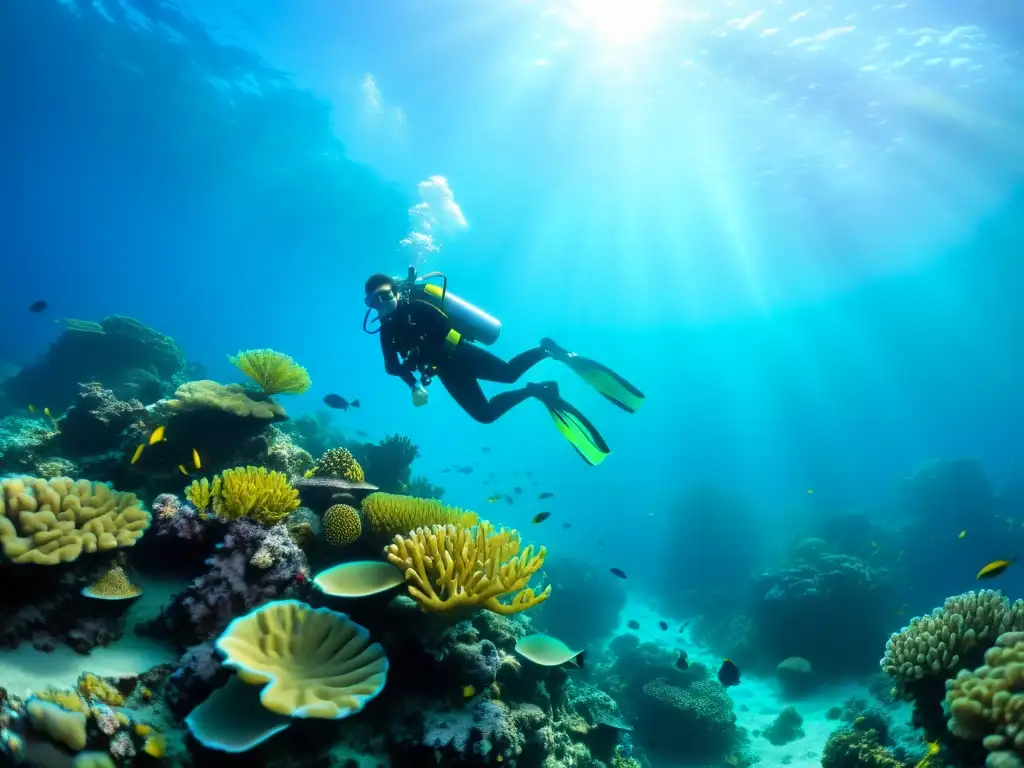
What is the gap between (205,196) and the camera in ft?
145

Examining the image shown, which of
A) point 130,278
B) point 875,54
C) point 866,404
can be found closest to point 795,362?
point 866,404

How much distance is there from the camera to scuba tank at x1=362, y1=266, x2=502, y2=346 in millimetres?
7289

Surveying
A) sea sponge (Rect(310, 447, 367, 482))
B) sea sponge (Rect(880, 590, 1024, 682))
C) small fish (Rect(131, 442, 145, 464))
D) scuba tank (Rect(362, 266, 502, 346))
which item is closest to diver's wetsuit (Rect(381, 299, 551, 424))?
scuba tank (Rect(362, 266, 502, 346))

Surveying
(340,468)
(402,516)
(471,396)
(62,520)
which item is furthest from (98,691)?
(471,396)

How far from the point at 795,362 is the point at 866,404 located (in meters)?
15.0

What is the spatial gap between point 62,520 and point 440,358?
15.2ft

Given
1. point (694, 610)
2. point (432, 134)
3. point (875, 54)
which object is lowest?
point (694, 610)

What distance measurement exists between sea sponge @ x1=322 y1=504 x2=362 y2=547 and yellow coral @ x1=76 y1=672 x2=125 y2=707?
1763 millimetres

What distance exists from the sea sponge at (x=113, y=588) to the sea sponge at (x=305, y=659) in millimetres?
1351

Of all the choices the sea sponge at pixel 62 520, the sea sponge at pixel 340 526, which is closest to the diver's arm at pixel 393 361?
the sea sponge at pixel 340 526

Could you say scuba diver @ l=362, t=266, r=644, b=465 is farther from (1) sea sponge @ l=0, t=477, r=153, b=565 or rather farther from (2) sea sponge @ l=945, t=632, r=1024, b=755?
(2) sea sponge @ l=945, t=632, r=1024, b=755

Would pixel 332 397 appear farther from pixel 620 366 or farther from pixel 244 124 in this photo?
pixel 620 366

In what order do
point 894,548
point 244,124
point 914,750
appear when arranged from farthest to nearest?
point 244,124 → point 894,548 → point 914,750

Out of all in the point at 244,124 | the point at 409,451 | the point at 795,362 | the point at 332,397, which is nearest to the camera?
the point at 332,397
